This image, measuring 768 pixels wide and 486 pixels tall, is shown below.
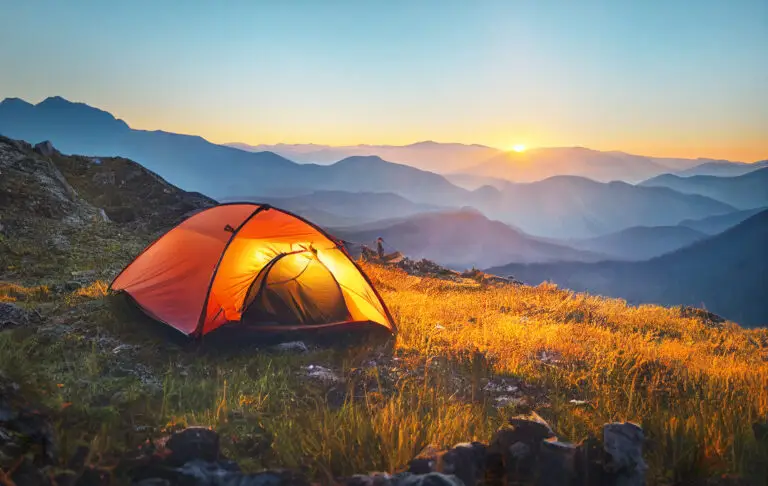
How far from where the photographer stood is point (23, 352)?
7.36 m

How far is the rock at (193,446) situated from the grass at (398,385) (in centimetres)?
40

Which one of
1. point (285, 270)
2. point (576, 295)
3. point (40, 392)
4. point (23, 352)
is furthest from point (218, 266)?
point (576, 295)

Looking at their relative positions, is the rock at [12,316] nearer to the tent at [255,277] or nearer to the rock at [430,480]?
the tent at [255,277]

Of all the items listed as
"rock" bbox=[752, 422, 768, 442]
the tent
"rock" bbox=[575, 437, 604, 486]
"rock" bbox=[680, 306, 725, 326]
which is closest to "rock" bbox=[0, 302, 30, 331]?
the tent

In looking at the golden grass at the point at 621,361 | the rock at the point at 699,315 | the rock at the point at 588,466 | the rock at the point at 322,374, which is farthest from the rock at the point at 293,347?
the rock at the point at 699,315

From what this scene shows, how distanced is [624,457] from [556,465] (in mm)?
525

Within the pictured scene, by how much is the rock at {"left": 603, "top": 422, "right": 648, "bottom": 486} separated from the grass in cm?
36

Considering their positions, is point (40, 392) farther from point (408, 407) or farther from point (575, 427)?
point (575, 427)

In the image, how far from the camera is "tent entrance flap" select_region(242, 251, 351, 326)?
9531 millimetres

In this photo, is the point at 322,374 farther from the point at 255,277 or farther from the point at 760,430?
the point at 760,430

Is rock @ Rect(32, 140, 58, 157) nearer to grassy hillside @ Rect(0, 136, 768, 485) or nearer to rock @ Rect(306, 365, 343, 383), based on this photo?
grassy hillside @ Rect(0, 136, 768, 485)

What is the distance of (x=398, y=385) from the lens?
281 inches

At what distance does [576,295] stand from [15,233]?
2158 centimetres

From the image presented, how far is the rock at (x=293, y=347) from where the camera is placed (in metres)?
8.88
